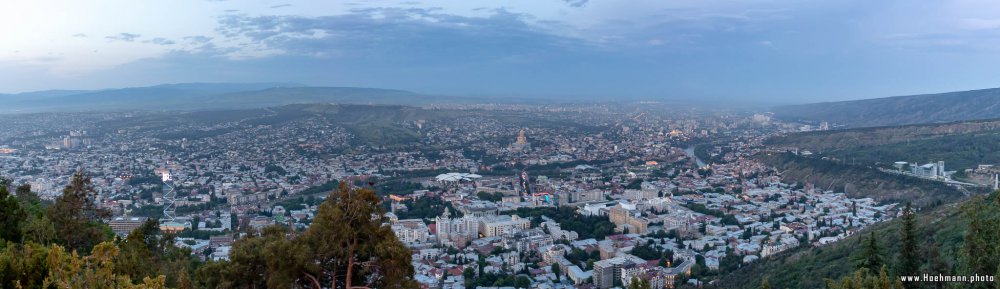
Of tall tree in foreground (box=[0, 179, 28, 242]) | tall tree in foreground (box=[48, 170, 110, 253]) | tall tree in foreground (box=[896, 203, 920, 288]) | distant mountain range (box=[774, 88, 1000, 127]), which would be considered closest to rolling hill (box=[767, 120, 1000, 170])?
distant mountain range (box=[774, 88, 1000, 127])

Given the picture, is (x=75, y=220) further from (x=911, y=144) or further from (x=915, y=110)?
(x=915, y=110)

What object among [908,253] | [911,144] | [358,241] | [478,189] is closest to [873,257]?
[908,253]

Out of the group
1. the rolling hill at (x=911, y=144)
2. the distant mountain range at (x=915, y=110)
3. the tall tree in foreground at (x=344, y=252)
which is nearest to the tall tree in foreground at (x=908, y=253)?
the tall tree in foreground at (x=344, y=252)

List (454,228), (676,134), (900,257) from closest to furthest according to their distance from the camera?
1. (900,257)
2. (454,228)
3. (676,134)

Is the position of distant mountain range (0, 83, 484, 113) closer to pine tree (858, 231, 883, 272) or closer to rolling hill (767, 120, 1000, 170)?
rolling hill (767, 120, 1000, 170)

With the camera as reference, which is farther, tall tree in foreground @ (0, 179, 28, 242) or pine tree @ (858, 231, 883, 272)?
pine tree @ (858, 231, 883, 272)

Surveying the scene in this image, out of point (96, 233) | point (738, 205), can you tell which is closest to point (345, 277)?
point (96, 233)

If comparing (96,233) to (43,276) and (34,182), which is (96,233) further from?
(34,182)

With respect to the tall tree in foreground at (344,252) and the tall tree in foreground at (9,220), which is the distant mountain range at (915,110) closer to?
the tall tree in foreground at (344,252)
